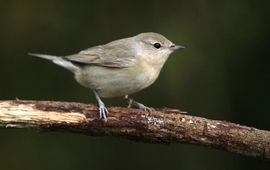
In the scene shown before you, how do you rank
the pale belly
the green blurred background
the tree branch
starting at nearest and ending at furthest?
the tree branch → the pale belly → the green blurred background

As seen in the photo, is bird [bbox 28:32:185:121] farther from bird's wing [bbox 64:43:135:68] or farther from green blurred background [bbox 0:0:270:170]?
green blurred background [bbox 0:0:270:170]

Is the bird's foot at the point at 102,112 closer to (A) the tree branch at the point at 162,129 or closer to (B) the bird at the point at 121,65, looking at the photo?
(A) the tree branch at the point at 162,129

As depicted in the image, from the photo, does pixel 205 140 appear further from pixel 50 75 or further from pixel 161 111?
pixel 50 75

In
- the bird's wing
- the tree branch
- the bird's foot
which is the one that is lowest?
the tree branch

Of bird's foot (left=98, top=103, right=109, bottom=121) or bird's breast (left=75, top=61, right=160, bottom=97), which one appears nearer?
bird's foot (left=98, top=103, right=109, bottom=121)

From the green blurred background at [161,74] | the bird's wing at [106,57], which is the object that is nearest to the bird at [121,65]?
the bird's wing at [106,57]

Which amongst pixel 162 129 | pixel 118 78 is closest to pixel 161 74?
pixel 118 78

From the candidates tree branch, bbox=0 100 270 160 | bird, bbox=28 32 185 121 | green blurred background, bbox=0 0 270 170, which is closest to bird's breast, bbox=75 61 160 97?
bird, bbox=28 32 185 121
